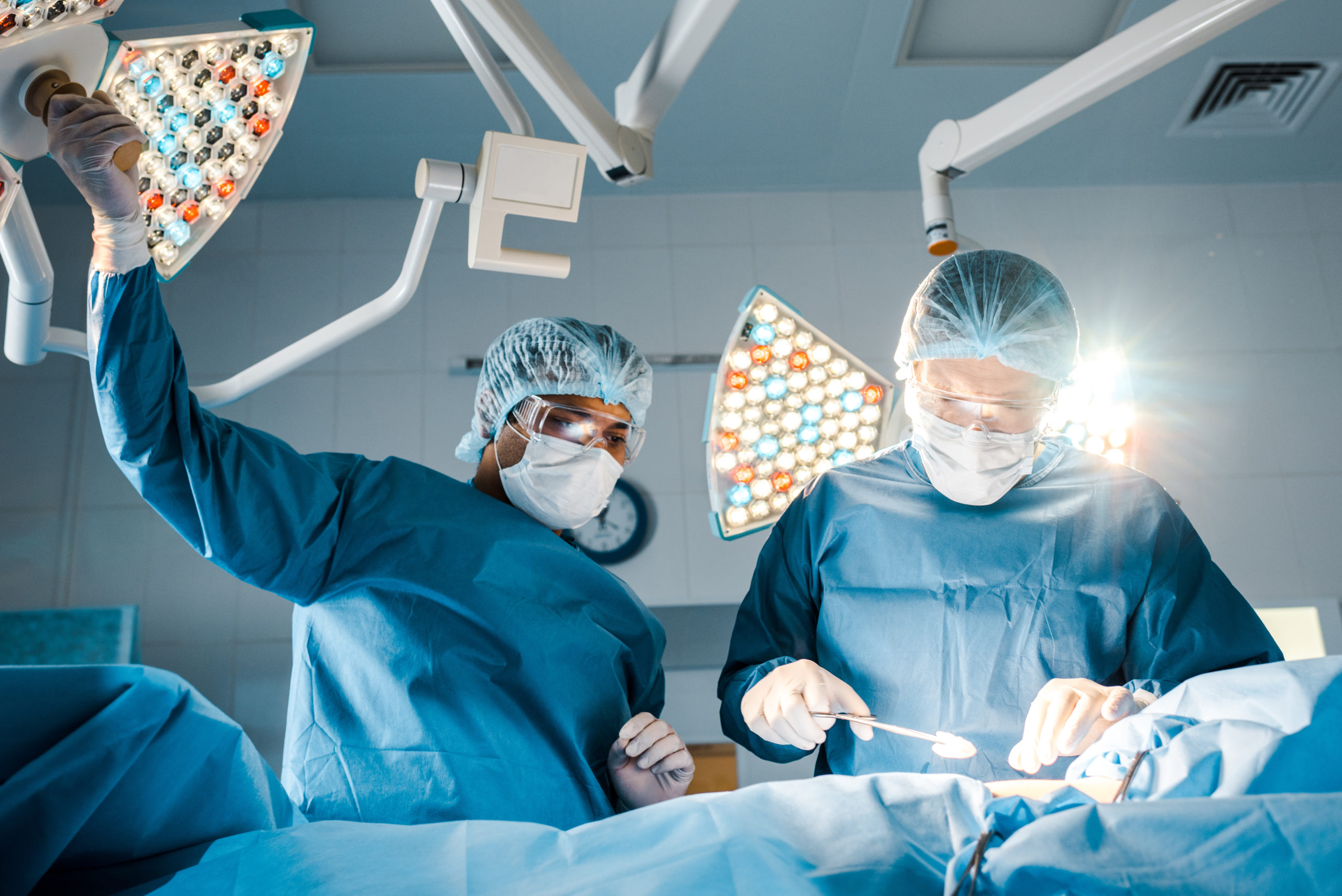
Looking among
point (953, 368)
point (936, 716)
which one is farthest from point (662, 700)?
point (953, 368)

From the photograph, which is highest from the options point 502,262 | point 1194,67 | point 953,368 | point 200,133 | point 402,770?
point 1194,67

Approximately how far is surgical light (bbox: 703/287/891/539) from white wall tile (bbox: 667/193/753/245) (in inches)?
74.2

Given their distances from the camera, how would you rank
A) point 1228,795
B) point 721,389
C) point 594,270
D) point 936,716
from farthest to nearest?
point 594,270, point 721,389, point 936,716, point 1228,795

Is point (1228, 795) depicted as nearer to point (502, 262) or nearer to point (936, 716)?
point (936, 716)

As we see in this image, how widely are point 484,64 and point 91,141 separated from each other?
0.49m

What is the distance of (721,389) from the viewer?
1759 millimetres

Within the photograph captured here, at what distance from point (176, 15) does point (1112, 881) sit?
117 inches

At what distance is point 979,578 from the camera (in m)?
1.45

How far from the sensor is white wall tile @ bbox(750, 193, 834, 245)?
3.64 metres

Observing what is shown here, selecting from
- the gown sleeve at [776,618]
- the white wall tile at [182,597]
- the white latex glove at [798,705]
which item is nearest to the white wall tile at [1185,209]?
the gown sleeve at [776,618]

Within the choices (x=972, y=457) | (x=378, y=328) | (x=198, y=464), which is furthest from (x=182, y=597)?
(x=972, y=457)

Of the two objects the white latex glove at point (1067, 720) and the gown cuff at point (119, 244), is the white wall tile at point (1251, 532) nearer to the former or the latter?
the white latex glove at point (1067, 720)

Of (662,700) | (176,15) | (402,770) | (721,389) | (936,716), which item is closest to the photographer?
(402,770)

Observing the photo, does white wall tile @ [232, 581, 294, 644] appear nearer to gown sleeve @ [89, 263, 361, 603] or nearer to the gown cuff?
gown sleeve @ [89, 263, 361, 603]
